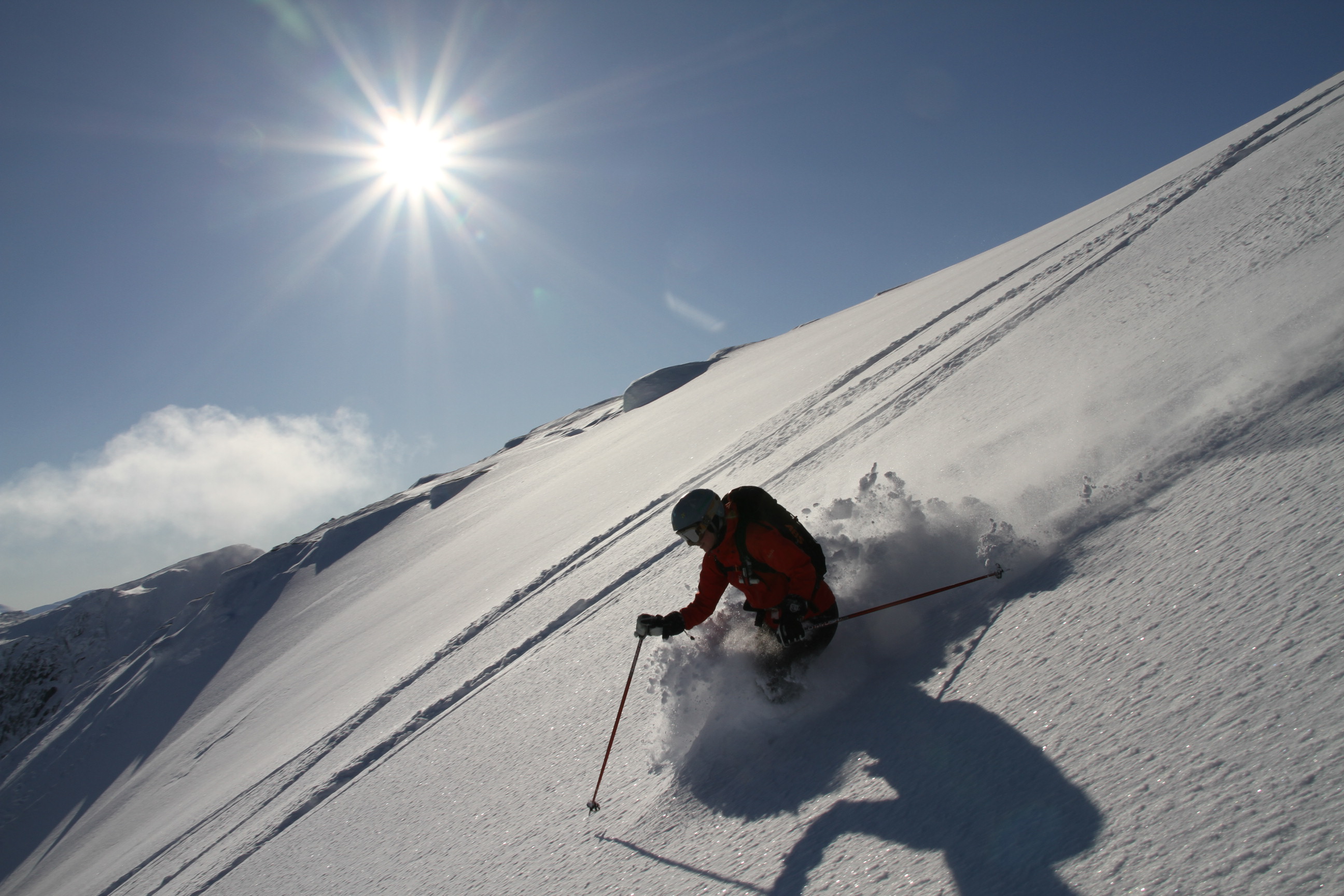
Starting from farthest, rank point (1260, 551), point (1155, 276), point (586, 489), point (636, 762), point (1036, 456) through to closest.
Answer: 1. point (586, 489)
2. point (1155, 276)
3. point (1036, 456)
4. point (636, 762)
5. point (1260, 551)

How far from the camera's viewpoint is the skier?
300 centimetres

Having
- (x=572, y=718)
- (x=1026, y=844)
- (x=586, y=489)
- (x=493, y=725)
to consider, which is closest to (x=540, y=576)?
(x=493, y=725)

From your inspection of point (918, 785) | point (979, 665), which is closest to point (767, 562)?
point (979, 665)

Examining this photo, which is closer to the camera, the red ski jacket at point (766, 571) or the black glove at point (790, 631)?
the black glove at point (790, 631)

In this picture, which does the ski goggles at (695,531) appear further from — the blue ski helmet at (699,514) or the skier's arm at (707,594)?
the skier's arm at (707,594)

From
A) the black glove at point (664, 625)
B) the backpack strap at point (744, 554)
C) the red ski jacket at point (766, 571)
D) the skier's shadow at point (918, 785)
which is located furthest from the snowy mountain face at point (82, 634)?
the skier's shadow at point (918, 785)

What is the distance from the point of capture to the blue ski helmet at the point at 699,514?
10.3ft

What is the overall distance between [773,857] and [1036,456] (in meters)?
2.70

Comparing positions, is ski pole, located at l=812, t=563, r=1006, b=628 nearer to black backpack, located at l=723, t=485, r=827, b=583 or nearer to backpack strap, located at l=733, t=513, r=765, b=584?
black backpack, located at l=723, t=485, r=827, b=583

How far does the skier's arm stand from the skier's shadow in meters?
0.55

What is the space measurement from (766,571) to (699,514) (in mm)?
418

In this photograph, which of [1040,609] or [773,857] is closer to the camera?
[773,857]

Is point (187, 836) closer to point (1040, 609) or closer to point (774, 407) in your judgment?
point (1040, 609)

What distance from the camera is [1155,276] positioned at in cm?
566
